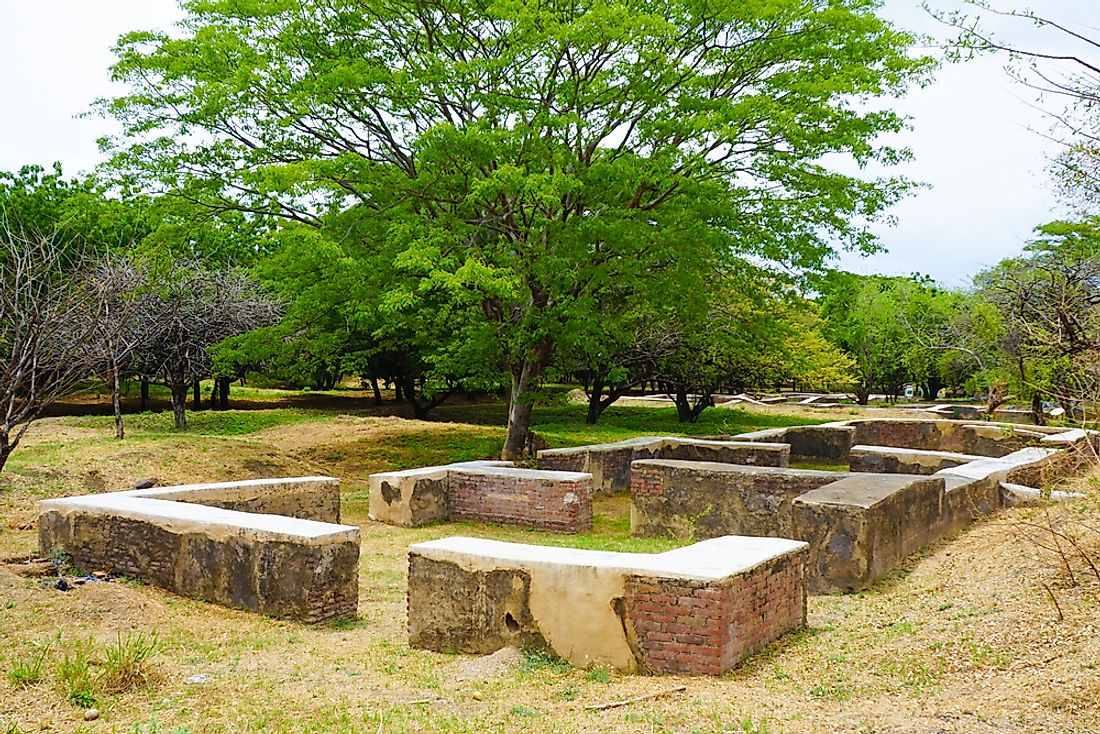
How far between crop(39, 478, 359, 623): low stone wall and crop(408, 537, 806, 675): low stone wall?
0.93m

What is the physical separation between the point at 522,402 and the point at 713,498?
18.2 feet

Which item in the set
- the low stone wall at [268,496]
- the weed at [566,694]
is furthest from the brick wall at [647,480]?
the weed at [566,694]

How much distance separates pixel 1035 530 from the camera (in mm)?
7645

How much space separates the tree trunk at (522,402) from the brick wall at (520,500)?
11.7 feet

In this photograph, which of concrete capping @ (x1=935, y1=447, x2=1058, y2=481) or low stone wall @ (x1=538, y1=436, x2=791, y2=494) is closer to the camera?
concrete capping @ (x1=935, y1=447, x2=1058, y2=481)

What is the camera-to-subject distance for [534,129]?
13.5 metres

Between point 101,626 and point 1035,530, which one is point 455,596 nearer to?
point 101,626

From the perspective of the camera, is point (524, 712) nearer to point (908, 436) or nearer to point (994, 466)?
point (994, 466)

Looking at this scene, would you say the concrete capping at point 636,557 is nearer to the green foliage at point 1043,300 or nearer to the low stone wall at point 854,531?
the low stone wall at point 854,531

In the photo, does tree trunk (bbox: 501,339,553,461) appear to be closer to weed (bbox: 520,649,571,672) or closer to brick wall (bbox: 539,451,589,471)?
brick wall (bbox: 539,451,589,471)

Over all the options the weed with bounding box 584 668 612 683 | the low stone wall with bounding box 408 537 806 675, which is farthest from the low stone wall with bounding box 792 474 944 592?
the weed with bounding box 584 668 612 683

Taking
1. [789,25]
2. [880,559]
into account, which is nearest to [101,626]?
[880,559]

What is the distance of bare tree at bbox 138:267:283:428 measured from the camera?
61.8 feet

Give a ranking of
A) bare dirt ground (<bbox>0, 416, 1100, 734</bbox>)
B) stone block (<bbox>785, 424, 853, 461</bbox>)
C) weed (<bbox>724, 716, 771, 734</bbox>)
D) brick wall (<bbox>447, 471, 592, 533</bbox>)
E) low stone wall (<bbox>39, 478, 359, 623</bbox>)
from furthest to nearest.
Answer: stone block (<bbox>785, 424, 853, 461</bbox>) → brick wall (<bbox>447, 471, 592, 533</bbox>) → low stone wall (<bbox>39, 478, 359, 623</bbox>) → bare dirt ground (<bbox>0, 416, 1100, 734</bbox>) → weed (<bbox>724, 716, 771, 734</bbox>)
